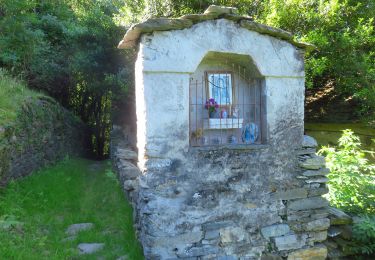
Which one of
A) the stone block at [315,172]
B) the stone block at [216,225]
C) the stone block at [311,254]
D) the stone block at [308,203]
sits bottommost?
the stone block at [311,254]

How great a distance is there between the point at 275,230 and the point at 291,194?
1.59 feet

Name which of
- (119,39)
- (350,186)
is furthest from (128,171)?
(119,39)

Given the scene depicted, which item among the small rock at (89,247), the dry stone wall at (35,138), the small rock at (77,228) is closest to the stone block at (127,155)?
the dry stone wall at (35,138)

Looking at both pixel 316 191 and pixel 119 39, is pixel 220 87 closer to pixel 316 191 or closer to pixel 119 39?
pixel 316 191

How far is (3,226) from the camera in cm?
439

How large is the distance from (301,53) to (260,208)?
2.01m

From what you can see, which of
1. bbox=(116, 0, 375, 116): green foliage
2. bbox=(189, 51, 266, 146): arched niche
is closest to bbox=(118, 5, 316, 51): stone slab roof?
bbox=(189, 51, 266, 146): arched niche

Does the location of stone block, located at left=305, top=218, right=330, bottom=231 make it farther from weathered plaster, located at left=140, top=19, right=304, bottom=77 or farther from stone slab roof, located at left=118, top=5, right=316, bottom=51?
stone slab roof, located at left=118, top=5, right=316, bottom=51

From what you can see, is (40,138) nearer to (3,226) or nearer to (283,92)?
(3,226)

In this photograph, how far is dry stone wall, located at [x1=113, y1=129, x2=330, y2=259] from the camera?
12.4 ft

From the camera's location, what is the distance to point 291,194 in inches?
169

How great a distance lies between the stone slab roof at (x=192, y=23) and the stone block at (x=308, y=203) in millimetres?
1975

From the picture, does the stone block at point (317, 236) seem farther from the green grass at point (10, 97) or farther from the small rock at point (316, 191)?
the green grass at point (10, 97)

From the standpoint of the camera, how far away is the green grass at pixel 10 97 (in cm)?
617
